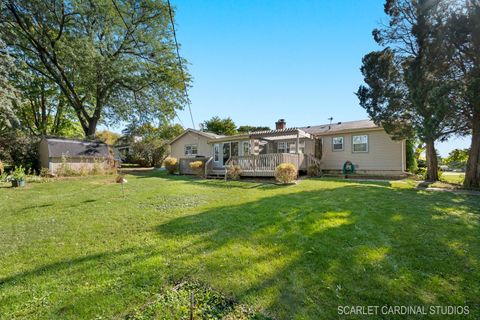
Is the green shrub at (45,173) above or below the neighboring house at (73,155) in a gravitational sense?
below

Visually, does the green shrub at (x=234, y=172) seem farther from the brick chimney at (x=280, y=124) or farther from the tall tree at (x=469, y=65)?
the tall tree at (x=469, y=65)

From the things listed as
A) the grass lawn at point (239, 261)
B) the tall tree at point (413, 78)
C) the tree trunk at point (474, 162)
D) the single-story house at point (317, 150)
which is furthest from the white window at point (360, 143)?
the grass lawn at point (239, 261)

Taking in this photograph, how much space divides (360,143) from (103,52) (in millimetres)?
22036

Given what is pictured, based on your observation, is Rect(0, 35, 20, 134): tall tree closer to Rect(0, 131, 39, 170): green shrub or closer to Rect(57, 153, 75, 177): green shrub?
Rect(57, 153, 75, 177): green shrub

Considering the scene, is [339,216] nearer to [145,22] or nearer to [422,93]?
[422,93]

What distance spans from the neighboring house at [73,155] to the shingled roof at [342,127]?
16686 millimetres

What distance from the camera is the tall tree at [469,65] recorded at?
869 cm

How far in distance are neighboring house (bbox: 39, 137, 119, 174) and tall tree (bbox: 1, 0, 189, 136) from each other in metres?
3.84

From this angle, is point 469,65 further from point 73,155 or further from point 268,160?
point 73,155

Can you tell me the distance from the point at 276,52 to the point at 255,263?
40.7ft

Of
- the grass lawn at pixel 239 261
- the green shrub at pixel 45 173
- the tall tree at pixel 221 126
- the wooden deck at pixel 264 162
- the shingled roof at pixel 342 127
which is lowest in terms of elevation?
the grass lawn at pixel 239 261

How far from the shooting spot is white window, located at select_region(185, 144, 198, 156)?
22114 mm

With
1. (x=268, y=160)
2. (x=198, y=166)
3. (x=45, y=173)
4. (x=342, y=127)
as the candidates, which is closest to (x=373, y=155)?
(x=342, y=127)

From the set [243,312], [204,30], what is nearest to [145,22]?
[204,30]
